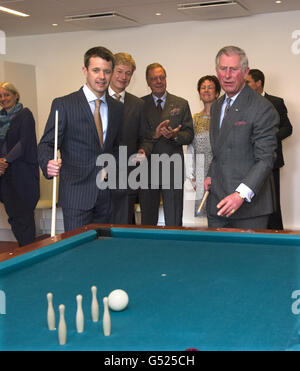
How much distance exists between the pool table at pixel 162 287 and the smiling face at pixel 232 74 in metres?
0.98

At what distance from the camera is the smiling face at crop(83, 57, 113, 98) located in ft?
9.86

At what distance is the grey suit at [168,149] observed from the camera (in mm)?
4344

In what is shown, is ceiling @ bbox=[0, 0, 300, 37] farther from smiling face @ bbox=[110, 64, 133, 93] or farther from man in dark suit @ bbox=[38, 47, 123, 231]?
man in dark suit @ bbox=[38, 47, 123, 231]

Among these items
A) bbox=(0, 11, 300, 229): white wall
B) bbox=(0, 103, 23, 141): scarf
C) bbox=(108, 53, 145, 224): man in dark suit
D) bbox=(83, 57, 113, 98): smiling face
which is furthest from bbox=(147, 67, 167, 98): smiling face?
bbox=(0, 11, 300, 229): white wall

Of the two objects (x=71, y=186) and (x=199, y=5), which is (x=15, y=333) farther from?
(x=199, y=5)

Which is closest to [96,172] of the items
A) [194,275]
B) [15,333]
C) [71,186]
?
[71,186]

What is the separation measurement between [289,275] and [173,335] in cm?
63

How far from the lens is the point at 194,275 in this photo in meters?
1.79

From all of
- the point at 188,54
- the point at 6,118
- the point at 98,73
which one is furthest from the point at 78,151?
the point at 188,54

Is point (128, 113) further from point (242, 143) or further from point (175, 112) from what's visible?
point (242, 143)

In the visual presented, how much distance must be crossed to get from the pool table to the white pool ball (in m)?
0.02

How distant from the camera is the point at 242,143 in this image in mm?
2934

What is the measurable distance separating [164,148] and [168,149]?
3cm
